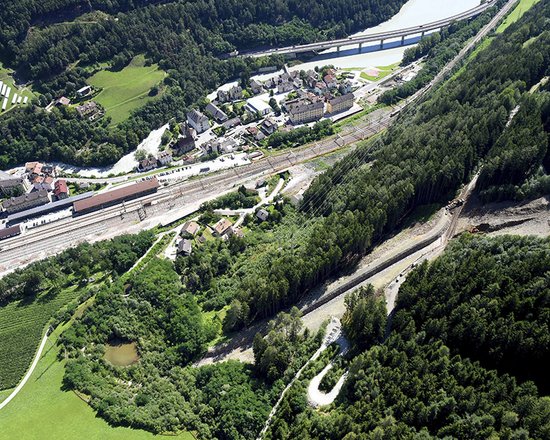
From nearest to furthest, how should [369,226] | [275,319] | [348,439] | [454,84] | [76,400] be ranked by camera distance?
1. [348,439]
2. [76,400]
3. [275,319]
4. [369,226]
5. [454,84]

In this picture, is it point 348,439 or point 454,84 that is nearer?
point 348,439

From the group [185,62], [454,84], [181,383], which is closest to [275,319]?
[181,383]

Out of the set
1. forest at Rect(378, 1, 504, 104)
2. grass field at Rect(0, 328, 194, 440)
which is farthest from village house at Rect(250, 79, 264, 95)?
grass field at Rect(0, 328, 194, 440)

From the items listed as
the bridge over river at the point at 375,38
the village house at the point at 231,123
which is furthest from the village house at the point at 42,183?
the bridge over river at the point at 375,38

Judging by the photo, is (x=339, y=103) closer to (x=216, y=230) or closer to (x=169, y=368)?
(x=216, y=230)

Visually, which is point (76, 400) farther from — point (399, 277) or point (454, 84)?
point (454, 84)

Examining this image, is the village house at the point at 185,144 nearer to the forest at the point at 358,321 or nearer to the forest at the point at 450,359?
the forest at the point at 358,321
